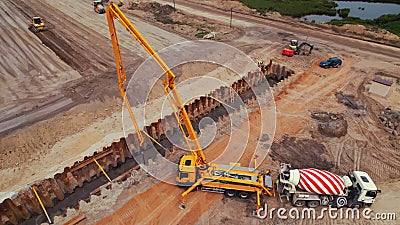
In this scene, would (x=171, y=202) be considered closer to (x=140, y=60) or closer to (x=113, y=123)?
(x=113, y=123)

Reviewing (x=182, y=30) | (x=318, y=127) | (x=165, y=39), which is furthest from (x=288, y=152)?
(x=182, y=30)

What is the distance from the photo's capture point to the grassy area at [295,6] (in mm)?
57325

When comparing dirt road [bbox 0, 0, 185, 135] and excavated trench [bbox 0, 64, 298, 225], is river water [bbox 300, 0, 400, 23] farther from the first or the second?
excavated trench [bbox 0, 64, 298, 225]

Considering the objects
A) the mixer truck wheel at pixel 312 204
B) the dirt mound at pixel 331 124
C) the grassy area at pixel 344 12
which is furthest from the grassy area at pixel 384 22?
the mixer truck wheel at pixel 312 204

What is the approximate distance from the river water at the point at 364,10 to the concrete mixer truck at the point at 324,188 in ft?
151

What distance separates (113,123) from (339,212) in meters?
17.9

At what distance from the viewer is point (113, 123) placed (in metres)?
24.9

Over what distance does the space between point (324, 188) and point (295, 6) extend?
2073 inches

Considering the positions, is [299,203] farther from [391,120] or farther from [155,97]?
[155,97]

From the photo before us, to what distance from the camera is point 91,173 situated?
19938 millimetres

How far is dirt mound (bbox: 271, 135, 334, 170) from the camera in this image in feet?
67.6

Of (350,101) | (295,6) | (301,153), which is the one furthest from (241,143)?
(295,6)

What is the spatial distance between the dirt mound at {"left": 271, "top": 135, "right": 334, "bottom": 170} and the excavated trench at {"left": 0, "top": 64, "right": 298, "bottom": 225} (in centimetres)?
560

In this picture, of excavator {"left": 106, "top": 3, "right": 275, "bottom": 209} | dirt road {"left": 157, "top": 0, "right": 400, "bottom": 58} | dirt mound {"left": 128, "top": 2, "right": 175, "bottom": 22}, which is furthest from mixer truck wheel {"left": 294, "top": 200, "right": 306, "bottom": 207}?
dirt mound {"left": 128, "top": 2, "right": 175, "bottom": 22}
